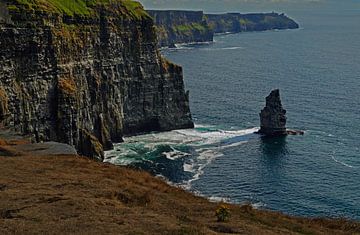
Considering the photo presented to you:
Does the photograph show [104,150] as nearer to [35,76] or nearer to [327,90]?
[35,76]

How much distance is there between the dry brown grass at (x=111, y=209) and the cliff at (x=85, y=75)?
3802 centimetres

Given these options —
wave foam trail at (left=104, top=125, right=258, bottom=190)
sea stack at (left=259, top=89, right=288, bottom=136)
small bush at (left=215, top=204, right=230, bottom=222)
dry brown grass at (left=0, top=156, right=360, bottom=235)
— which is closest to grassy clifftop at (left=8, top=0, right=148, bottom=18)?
wave foam trail at (left=104, top=125, right=258, bottom=190)

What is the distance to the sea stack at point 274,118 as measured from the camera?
370ft

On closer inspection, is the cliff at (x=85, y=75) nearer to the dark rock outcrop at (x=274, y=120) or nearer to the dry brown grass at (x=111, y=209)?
the dark rock outcrop at (x=274, y=120)

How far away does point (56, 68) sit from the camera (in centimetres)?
8712

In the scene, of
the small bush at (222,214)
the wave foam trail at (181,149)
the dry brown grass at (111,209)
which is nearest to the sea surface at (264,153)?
the wave foam trail at (181,149)

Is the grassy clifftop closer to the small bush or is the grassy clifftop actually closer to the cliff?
the cliff

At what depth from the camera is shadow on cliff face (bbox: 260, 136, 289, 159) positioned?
320 ft

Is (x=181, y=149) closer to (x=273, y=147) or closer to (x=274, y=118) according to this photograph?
(x=273, y=147)

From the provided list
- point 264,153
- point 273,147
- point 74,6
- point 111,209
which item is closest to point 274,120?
point 273,147

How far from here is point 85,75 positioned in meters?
96.8

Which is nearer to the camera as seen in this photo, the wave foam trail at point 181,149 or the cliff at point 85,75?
the cliff at point 85,75

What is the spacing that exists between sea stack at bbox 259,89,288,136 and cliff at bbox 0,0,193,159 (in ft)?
53.3

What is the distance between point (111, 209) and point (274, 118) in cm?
8557
